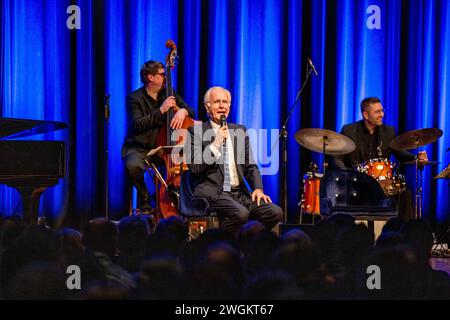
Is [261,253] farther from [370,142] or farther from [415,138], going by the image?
[370,142]

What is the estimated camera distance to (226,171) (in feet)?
12.9

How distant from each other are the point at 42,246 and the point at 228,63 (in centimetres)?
453

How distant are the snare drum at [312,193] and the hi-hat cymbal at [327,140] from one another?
0.41 meters

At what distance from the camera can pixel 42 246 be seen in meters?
1.63

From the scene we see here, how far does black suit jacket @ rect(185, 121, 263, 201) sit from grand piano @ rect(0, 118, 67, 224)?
3.45 feet

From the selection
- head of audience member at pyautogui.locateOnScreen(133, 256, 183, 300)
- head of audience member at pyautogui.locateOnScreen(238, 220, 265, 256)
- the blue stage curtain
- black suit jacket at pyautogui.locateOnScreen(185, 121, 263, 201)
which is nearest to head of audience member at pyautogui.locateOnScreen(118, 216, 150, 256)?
head of audience member at pyautogui.locateOnScreen(238, 220, 265, 256)

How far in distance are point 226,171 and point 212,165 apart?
4.9 inches

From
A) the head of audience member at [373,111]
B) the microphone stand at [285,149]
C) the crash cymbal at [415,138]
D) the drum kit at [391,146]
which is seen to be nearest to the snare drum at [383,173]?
the drum kit at [391,146]

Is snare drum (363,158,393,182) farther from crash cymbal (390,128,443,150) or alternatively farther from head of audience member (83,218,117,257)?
head of audience member (83,218,117,257)

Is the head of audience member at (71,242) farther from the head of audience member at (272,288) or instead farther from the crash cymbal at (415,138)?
the crash cymbal at (415,138)

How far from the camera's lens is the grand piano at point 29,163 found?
4141 millimetres
